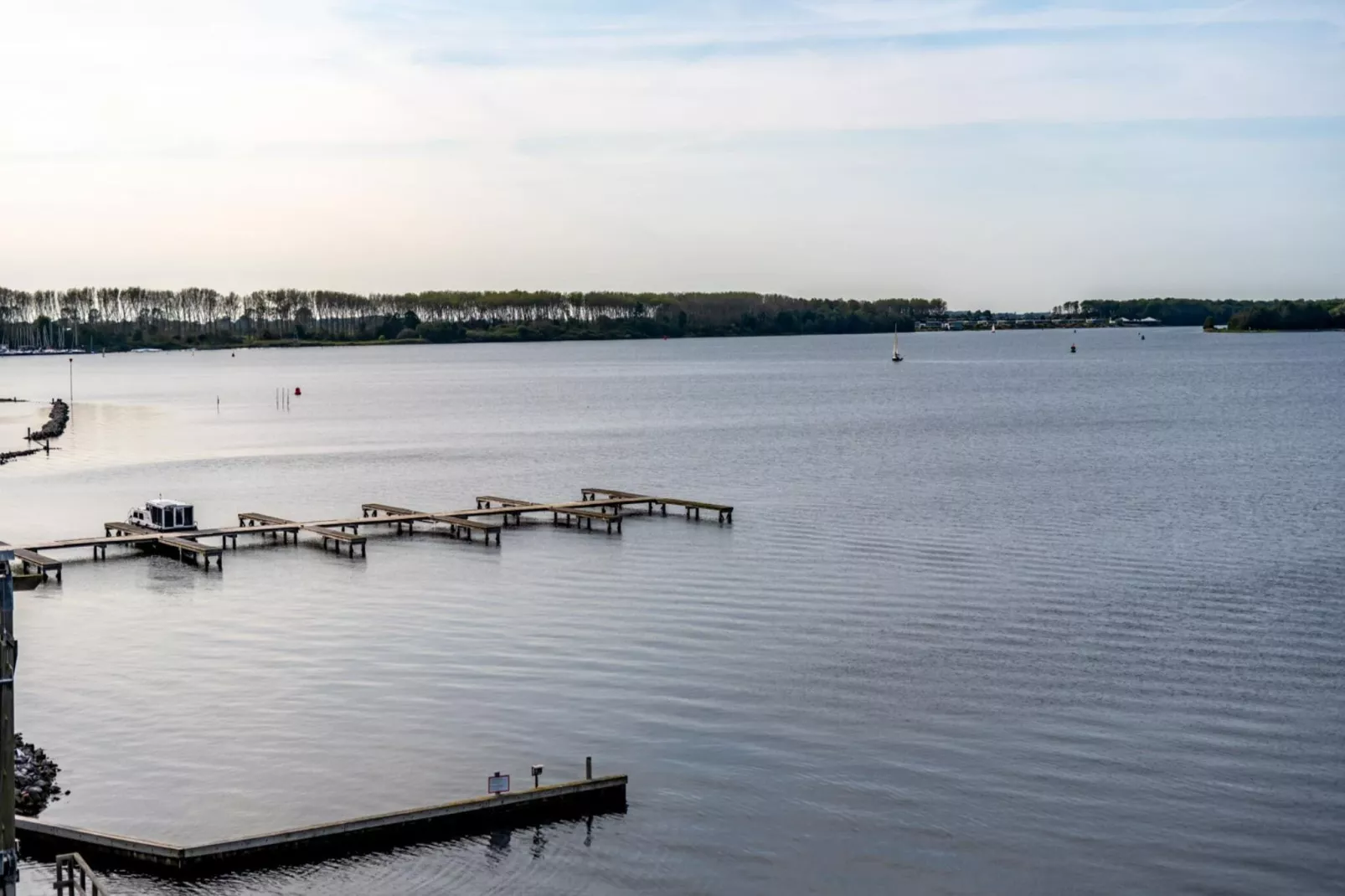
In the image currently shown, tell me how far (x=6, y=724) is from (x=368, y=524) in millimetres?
36549

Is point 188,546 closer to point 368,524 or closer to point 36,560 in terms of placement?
point 36,560

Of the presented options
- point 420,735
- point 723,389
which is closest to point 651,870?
point 420,735

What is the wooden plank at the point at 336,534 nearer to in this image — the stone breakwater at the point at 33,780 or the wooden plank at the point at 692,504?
the wooden plank at the point at 692,504

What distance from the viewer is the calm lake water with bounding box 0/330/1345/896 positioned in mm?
20047

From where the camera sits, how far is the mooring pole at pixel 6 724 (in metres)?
12.5

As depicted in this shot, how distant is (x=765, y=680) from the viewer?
2778cm

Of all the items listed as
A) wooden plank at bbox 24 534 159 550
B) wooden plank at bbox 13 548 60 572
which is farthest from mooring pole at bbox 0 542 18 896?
wooden plank at bbox 24 534 159 550

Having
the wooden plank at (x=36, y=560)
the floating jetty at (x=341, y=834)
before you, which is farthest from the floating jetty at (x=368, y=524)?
the floating jetty at (x=341, y=834)

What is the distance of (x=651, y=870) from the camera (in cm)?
1936

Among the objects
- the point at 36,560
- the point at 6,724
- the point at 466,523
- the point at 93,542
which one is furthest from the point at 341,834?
the point at 466,523

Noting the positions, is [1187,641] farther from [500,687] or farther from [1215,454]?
[1215,454]

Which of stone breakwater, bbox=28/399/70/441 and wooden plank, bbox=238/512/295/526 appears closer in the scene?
wooden plank, bbox=238/512/295/526

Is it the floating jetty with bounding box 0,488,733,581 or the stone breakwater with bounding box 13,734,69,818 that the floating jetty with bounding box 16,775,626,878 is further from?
the floating jetty with bounding box 0,488,733,581

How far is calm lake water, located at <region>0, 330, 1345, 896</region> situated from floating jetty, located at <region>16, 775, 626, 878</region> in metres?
0.37
